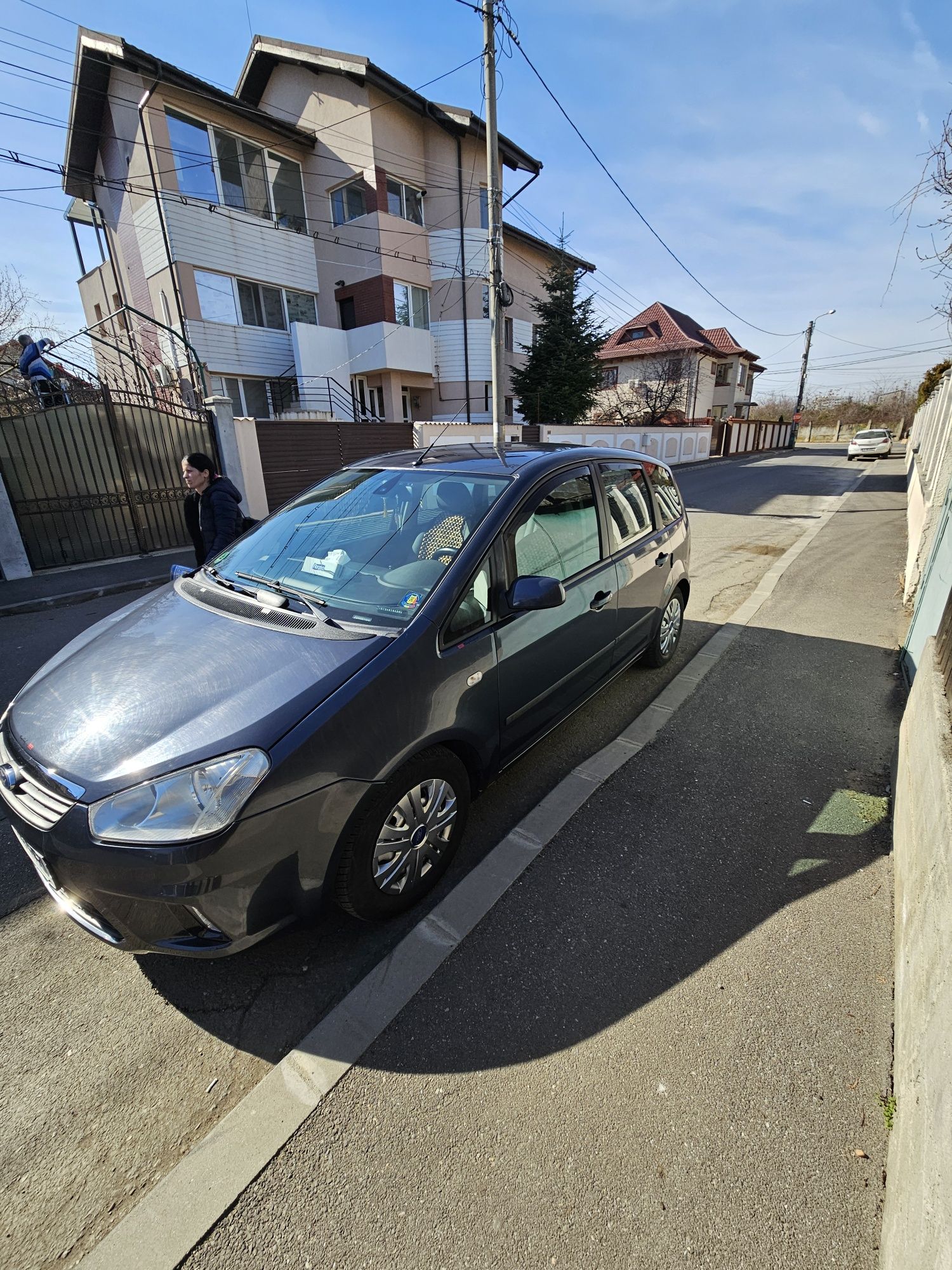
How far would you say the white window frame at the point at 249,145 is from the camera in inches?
587

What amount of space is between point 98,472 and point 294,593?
8.34 m

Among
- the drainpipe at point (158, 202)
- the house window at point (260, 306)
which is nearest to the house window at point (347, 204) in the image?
the house window at point (260, 306)

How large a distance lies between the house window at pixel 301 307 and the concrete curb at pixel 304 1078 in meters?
18.8

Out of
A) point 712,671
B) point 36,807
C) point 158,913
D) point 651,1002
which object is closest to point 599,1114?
point 651,1002

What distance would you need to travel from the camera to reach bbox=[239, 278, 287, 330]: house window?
1669 centimetres

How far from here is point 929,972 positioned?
1561 millimetres

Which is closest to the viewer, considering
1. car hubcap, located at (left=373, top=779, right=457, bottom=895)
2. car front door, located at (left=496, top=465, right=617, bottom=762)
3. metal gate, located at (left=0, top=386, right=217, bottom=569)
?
car hubcap, located at (left=373, top=779, right=457, bottom=895)

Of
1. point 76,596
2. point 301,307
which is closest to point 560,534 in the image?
point 76,596

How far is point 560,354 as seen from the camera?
20156 millimetres

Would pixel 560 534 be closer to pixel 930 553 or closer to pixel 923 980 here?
pixel 923 980

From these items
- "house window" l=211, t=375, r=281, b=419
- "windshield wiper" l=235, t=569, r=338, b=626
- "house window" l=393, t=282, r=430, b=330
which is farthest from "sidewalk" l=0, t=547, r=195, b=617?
"house window" l=393, t=282, r=430, b=330

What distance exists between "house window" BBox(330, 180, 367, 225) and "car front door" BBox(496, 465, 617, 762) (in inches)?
779

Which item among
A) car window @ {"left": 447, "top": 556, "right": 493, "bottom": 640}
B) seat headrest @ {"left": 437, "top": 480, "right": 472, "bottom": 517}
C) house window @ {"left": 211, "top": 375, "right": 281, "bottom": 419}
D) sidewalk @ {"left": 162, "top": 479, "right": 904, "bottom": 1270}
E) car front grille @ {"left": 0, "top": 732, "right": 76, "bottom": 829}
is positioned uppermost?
house window @ {"left": 211, "top": 375, "right": 281, "bottom": 419}

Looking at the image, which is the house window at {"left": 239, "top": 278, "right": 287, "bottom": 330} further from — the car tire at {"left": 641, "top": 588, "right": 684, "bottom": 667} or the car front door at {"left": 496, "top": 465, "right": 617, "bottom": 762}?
the car front door at {"left": 496, "top": 465, "right": 617, "bottom": 762}
